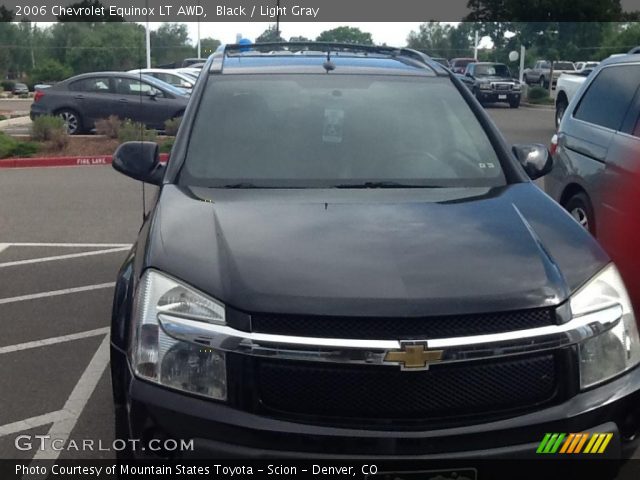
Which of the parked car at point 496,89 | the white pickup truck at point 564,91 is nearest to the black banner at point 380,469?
the white pickup truck at point 564,91

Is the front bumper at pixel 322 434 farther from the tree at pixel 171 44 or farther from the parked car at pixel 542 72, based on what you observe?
the tree at pixel 171 44

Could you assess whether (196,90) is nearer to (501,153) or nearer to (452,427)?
(501,153)

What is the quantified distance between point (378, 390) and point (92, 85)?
17.7 meters

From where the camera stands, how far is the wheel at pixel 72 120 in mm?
19000

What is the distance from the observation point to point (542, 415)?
8.94 ft

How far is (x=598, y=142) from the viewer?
6.31 m

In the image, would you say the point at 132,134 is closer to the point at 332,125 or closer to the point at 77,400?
the point at 77,400

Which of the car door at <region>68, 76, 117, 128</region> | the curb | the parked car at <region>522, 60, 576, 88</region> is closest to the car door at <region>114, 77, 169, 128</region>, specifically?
the car door at <region>68, 76, 117, 128</region>

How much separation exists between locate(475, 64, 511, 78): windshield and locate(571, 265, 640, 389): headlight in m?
33.3

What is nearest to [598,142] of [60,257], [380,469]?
[380,469]

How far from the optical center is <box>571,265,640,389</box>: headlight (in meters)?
2.85

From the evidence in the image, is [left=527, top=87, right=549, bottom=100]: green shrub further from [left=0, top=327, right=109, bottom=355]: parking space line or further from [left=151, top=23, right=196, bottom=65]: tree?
[left=0, top=327, right=109, bottom=355]: parking space line

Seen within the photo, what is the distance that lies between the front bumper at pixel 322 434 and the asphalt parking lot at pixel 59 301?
52.0 inches

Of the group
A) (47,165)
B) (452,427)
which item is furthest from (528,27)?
(452,427)
